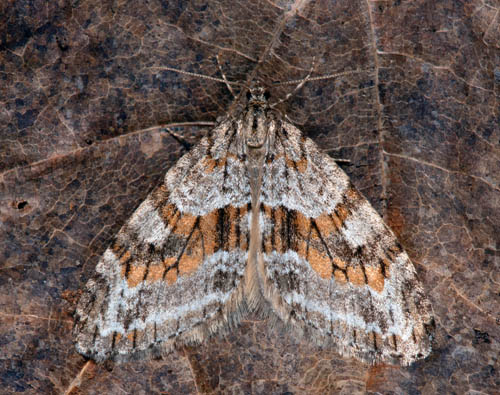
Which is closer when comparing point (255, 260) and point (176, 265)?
point (176, 265)

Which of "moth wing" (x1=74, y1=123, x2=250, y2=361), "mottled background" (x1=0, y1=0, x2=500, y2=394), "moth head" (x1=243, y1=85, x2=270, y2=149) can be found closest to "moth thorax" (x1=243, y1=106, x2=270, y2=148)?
"moth head" (x1=243, y1=85, x2=270, y2=149)

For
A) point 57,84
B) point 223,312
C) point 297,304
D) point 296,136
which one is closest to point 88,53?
point 57,84

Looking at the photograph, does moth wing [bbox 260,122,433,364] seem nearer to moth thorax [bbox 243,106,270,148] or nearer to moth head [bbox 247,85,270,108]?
moth thorax [bbox 243,106,270,148]

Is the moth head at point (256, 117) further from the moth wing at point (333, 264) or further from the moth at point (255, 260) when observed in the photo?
the moth wing at point (333, 264)

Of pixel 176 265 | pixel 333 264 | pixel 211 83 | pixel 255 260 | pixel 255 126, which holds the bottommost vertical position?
pixel 176 265

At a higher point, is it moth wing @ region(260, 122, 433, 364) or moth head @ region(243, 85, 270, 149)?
moth head @ region(243, 85, 270, 149)

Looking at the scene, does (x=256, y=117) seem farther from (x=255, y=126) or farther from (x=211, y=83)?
(x=211, y=83)

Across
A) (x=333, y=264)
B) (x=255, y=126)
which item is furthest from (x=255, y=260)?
(x=255, y=126)

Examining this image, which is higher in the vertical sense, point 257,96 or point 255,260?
point 257,96
